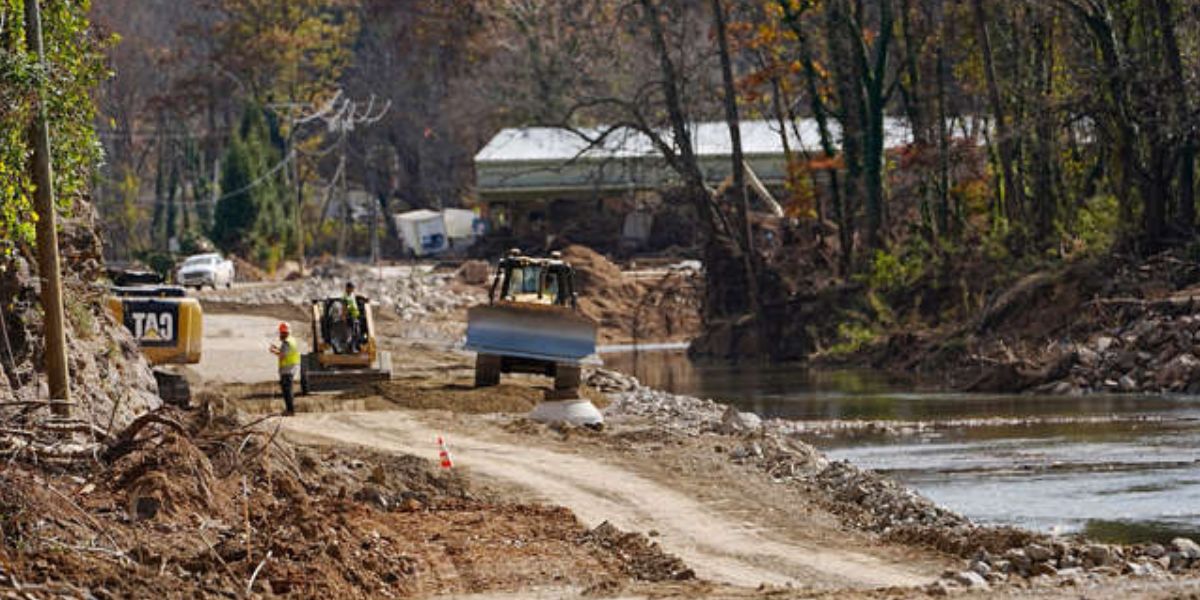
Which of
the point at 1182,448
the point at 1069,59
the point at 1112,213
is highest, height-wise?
the point at 1069,59

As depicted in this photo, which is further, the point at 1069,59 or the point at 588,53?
the point at 588,53

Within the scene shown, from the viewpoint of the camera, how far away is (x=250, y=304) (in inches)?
2901

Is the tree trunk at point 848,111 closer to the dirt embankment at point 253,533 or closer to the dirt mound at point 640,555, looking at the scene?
the dirt embankment at point 253,533

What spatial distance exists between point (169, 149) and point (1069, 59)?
72847mm

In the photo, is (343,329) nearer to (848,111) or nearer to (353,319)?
(353,319)

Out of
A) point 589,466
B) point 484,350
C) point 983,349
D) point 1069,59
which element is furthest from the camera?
point 1069,59

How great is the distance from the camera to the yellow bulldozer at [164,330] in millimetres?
35094

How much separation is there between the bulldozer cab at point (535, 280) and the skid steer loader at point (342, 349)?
285 centimetres

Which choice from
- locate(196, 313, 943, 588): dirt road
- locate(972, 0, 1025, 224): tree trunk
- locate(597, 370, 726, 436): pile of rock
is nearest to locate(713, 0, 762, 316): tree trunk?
locate(972, 0, 1025, 224): tree trunk

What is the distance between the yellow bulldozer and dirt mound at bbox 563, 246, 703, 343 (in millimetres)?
30553

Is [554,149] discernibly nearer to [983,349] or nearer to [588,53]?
[588,53]

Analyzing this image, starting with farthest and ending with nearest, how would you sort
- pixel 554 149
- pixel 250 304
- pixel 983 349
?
pixel 554 149
pixel 250 304
pixel 983 349

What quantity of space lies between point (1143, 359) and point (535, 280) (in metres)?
11.5

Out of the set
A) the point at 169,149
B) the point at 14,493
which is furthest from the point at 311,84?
the point at 14,493
